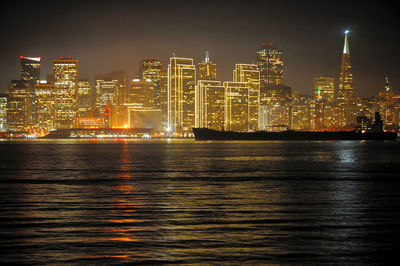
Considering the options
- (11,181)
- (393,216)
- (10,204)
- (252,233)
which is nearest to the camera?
(252,233)

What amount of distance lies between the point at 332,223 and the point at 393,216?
3187 mm

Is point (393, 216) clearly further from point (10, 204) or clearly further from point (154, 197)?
point (10, 204)

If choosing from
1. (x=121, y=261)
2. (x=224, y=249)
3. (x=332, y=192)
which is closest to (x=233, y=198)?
(x=332, y=192)

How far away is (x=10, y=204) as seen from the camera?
22.4 m

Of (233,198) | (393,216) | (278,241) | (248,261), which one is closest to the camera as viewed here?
(248,261)

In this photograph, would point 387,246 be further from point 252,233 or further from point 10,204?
point 10,204

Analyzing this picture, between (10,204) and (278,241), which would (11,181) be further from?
(278,241)

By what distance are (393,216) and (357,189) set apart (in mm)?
11025

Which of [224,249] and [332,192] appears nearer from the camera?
[224,249]

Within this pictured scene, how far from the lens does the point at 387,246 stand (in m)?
13.3

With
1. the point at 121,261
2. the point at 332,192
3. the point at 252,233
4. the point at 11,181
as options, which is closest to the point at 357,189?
the point at 332,192

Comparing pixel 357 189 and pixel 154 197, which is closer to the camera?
pixel 154 197

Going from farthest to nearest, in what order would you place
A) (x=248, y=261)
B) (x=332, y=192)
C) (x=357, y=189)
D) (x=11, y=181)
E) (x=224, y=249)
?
(x=11, y=181)
(x=357, y=189)
(x=332, y=192)
(x=224, y=249)
(x=248, y=261)

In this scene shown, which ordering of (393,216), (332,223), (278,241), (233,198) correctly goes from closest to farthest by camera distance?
(278,241)
(332,223)
(393,216)
(233,198)
